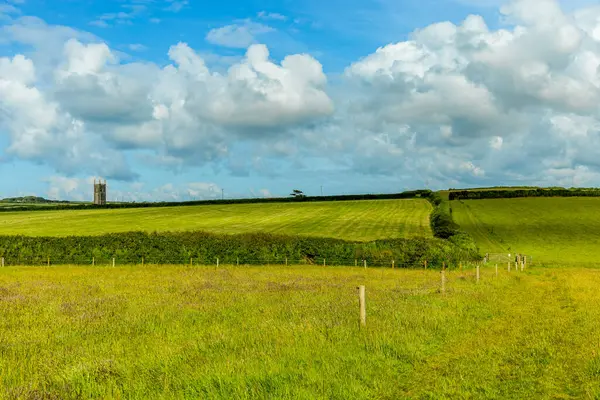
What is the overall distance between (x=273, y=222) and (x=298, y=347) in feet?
284

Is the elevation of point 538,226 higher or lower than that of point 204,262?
higher

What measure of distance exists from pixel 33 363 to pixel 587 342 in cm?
1488

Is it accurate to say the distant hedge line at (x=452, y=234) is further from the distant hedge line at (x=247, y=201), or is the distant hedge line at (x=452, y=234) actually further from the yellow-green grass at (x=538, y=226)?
the distant hedge line at (x=247, y=201)

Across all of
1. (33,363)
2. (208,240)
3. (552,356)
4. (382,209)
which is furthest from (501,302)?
(382,209)

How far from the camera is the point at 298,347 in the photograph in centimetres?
1252

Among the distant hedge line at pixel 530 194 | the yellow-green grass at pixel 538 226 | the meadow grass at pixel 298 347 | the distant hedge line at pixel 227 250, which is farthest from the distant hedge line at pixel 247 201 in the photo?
the meadow grass at pixel 298 347

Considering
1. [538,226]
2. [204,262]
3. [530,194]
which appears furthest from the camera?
[530,194]

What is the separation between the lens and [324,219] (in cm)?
10238

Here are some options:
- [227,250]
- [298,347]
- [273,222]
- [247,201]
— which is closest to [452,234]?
[227,250]

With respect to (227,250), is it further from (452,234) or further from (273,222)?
(273,222)

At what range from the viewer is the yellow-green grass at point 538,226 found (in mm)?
→ 71688

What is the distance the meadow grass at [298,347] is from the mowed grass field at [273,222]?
2151 inches

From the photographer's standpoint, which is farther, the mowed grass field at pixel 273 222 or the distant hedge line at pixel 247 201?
the distant hedge line at pixel 247 201

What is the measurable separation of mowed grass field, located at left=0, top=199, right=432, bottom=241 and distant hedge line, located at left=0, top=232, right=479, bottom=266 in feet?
57.1
